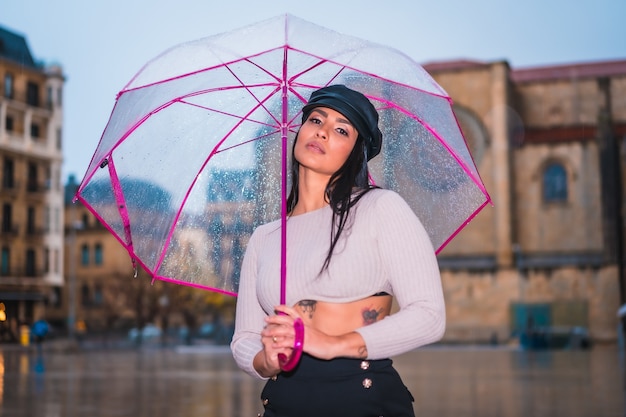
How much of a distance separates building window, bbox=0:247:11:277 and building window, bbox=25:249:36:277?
1.53 metres

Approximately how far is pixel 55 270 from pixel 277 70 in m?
63.8

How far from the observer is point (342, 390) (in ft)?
9.90

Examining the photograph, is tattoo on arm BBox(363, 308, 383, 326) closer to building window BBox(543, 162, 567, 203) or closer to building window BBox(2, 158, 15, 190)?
building window BBox(543, 162, 567, 203)

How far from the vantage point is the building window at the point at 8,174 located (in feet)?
202

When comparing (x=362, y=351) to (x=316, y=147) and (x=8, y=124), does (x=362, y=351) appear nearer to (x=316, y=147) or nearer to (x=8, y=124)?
(x=316, y=147)

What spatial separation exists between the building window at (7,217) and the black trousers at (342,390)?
6123cm

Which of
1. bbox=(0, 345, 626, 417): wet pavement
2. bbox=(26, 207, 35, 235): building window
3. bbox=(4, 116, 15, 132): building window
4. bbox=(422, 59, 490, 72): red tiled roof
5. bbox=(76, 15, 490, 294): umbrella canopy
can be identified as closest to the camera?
bbox=(76, 15, 490, 294): umbrella canopy

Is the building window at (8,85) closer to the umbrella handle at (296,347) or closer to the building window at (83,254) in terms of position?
the building window at (83,254)

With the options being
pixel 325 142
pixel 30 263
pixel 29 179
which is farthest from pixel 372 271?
pixel 29 179

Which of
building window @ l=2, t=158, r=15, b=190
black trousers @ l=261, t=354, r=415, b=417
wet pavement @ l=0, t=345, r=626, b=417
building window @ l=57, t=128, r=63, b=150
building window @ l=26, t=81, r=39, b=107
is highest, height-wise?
building window @ l=26, t=81, r=39, b=107

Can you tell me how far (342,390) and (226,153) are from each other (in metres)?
1.57

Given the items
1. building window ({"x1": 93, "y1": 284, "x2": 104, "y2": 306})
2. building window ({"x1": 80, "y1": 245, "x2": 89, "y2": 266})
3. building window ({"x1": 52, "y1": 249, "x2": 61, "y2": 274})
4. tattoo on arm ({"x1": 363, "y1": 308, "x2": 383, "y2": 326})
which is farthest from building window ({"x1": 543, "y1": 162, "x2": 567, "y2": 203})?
tattoo on arm ({"x1": 363, "y1": 308, "x2": 383, "y2": 326})

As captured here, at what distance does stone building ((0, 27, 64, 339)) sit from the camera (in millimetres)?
61219

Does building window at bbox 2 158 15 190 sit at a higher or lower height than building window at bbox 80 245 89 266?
higher
